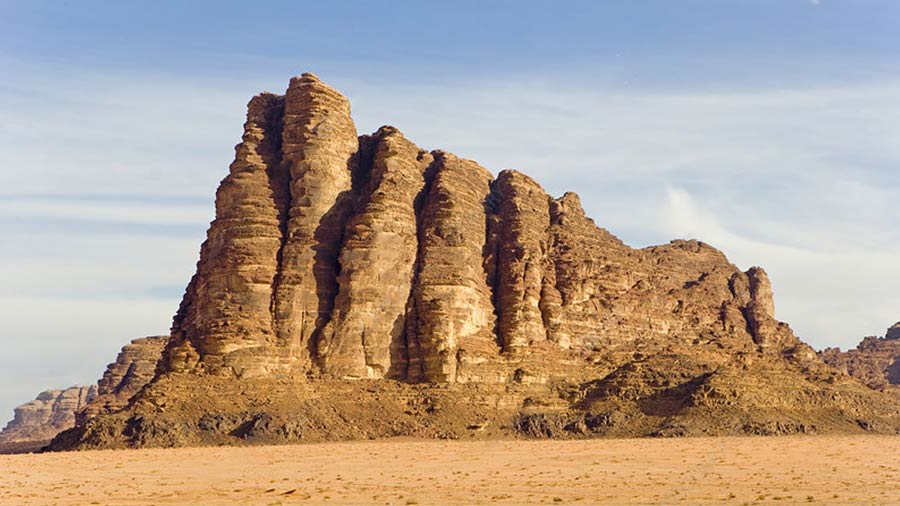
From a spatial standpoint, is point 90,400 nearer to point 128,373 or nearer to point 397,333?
point 128,373

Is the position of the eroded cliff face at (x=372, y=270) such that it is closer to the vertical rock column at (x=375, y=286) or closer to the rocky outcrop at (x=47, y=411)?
the vertical rock column at (x=375, y=286)

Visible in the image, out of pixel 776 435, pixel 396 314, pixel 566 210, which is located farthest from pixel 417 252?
pixel 776 435

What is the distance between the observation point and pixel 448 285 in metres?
78.4

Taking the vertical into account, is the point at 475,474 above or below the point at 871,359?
below

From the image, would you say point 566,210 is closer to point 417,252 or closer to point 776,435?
point 417,252

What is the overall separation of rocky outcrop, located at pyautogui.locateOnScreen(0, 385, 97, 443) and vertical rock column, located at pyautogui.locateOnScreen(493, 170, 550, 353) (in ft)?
297

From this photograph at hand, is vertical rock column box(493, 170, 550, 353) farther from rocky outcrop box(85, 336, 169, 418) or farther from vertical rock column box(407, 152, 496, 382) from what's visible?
rocky outcrop box(85, 336, 169, 418)

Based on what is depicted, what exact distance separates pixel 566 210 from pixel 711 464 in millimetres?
45896

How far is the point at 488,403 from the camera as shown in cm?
7544

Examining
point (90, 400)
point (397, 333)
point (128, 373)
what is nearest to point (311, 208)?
point (397, 333)

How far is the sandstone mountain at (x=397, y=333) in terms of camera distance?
71375mm

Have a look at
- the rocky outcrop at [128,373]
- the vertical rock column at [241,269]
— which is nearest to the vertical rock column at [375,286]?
the vertical rock column at [241,269]

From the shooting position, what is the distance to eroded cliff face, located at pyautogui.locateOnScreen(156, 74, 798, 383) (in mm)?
74750

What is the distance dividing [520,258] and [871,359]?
59184 millimetres
